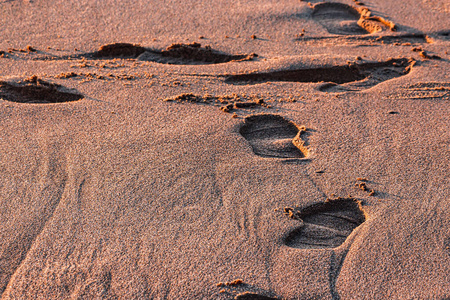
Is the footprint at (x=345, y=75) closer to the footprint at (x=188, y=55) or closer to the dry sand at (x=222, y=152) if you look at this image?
the dry sand at (x=222, y=152)

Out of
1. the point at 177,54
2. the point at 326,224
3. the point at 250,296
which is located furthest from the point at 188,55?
the point at 250,296

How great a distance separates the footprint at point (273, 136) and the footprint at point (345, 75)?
16.6 inches

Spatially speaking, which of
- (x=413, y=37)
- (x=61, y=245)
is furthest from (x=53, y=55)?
(x=413, y=37)

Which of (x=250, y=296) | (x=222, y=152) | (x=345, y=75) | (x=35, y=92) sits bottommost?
(x=250, y=296)

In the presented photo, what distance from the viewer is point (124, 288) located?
1556mm

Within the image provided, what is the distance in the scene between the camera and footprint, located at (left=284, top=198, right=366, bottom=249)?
175cm

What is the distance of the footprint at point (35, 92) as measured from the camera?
249 centimetres

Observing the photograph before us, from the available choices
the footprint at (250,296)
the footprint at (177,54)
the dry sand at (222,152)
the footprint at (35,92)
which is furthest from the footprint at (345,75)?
the footprint at (250,296)

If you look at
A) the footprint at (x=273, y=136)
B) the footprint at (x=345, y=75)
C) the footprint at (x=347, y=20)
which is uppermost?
the footprint at (x=347, y=20)

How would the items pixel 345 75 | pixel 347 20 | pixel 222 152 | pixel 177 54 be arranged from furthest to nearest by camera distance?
1. pixel 347 20
2. pixel 177 54
3. pixel 345 75
4. pixel 222 152

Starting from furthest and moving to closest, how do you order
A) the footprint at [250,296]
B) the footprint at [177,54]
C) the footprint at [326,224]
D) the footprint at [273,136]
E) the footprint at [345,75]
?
the footprint at [177,54]
the footprint at [345,75]
the footprint at [273,136]
the footprint at [326,224]
the footprint at [250,296]

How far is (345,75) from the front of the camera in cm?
277

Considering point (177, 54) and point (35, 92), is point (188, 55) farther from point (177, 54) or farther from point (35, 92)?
point (35, 92)

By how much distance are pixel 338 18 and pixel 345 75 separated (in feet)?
2.58
